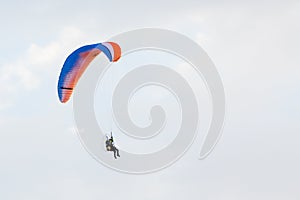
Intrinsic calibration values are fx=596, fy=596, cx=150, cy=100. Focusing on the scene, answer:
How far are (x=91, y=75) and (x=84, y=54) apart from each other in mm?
8189

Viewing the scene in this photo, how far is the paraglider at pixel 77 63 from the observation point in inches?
1932

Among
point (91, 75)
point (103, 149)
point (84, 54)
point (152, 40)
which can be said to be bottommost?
point (103, 149)

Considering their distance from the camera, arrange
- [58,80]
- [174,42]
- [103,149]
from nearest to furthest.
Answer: [58,80] → [103,149] → [174,42]

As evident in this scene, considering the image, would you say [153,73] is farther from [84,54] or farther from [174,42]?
[84,54]

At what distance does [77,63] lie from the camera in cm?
4966

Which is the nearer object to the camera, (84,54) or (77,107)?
(84,54)

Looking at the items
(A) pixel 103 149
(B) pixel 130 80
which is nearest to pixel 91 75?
(B) pixel 130 80

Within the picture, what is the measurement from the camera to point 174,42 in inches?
2328

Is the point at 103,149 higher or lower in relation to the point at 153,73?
lower

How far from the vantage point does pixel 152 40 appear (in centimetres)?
6075

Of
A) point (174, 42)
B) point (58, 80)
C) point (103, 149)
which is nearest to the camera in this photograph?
point (58, 80)

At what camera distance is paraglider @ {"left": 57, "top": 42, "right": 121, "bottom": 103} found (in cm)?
4906

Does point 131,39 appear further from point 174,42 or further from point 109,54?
point 109,54

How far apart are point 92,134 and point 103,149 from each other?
4196 millimetres
